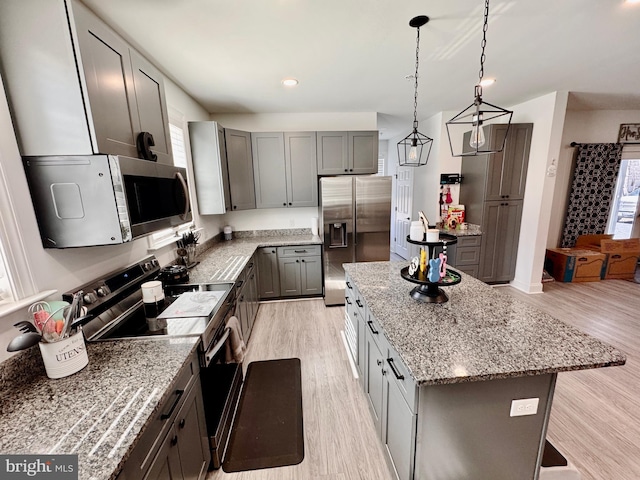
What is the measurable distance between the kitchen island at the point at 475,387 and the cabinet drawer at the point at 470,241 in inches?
105

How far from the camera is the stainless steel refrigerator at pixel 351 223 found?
134 inches

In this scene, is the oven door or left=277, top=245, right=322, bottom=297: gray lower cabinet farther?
left=277, top=245, right=322, bottom=297: gray lower cabinet

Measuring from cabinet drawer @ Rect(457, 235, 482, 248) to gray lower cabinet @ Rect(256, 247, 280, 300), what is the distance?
2.73m

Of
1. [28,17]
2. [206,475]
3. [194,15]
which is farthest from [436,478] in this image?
[194,15]

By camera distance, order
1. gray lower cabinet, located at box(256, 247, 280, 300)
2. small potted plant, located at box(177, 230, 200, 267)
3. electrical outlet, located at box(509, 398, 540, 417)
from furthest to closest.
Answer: gray lower cabinet, located at box(256, 247, 280, 300) → small potted plant, located at box(177, 230, 200, 267) → electrical outlet, located at box(509, 398, 540, 417)

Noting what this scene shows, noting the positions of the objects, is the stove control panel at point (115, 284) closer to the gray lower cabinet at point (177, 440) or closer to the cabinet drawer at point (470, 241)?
the gray lower cabinet at point (177, 440)

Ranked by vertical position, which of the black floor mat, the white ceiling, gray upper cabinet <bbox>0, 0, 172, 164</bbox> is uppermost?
the white ceiling

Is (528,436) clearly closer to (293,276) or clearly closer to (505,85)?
(293,276)

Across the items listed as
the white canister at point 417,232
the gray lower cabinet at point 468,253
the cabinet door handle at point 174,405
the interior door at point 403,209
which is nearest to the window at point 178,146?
the cabinet door handle at point 174,405

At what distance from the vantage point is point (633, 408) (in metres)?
1.90

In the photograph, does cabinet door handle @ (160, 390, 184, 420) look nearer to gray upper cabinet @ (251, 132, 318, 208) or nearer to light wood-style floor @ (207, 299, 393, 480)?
light wood-style floor @ (207, 299, 393, 480)

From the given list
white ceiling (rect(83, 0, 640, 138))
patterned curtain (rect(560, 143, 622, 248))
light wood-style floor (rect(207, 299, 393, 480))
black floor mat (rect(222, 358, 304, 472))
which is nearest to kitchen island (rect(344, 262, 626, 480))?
light wood-style floor (rect(207, 299, 393, 480))

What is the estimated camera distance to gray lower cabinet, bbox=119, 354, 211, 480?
0.88m

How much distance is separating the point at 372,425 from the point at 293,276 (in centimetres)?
214
